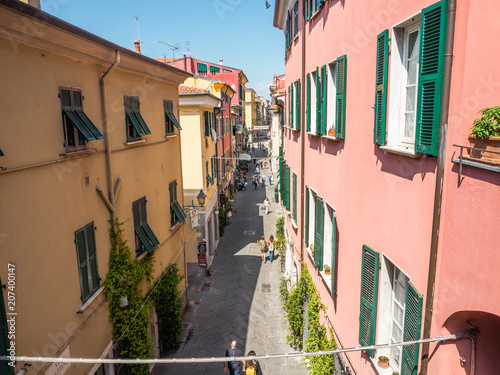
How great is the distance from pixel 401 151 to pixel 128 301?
710 centimetres

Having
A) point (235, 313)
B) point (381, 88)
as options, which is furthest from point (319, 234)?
point (235, 313)

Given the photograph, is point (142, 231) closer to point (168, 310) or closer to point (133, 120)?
point (133, 120)

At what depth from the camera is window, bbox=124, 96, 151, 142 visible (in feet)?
29.6

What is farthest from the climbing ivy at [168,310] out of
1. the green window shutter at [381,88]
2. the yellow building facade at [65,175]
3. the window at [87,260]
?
the green window shutter at [381,88]

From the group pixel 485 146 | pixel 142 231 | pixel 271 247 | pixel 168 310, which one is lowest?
pixel 271 247

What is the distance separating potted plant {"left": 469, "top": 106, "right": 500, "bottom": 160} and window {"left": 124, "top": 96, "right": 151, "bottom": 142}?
7633 millimetres

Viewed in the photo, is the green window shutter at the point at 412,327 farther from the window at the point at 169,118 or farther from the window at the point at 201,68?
the window at the point at 201,68

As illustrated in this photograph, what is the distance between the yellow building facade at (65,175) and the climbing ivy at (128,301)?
0.83 feet

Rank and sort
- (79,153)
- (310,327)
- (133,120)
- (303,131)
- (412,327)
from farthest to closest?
(303,131), (310,327), (133,120), (79,153), (412,327)

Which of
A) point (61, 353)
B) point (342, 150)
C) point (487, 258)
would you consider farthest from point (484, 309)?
point (61, 353)

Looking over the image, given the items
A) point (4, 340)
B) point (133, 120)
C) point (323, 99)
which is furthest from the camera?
point (133, 120)

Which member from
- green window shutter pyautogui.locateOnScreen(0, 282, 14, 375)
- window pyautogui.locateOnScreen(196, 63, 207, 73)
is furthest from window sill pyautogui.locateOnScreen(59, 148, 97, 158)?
window pyautogui.locateOnScreen(196, 63, 207, 73)

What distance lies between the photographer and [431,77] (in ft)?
11.9

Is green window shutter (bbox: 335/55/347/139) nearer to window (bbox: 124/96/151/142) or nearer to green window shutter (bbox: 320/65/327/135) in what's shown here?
green window shutter (bbox: 320/65/327/135)
